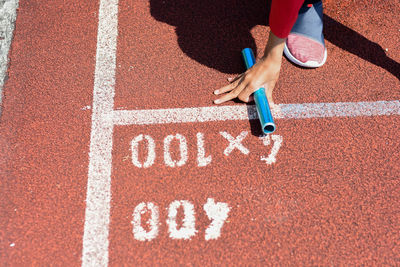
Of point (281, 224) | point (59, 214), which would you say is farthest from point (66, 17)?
point (281, 224)

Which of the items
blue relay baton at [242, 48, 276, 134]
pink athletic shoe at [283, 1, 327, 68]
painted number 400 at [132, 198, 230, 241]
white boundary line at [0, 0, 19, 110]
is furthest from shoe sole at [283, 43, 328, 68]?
white boundary line at [0, 0, 19, 110]

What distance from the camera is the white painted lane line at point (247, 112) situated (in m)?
2.57

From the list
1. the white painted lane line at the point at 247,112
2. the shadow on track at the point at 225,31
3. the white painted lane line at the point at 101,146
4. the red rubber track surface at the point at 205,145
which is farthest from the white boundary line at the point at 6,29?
the shadow on track at the point at 225,31

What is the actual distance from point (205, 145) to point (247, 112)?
45 cm

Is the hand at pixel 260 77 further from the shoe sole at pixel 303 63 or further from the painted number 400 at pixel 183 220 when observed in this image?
the painted number 400 at pixel 183 220

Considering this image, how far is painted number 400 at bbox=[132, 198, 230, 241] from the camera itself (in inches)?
85.0

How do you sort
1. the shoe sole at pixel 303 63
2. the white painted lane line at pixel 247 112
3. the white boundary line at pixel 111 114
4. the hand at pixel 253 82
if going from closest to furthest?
1. the white boundary line at pixel 111 114
2. the hand at pixel 253 82
3. the white painted lane line at pixel 247 112
4. the shoe sole at pixel 303 63

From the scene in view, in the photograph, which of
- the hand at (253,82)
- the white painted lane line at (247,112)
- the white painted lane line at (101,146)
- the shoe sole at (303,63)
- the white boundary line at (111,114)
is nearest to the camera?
the white painted lane line at (101,146)

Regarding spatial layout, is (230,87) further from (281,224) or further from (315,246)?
(315,246)

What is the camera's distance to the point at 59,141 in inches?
97.5

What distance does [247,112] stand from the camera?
262 centimetres

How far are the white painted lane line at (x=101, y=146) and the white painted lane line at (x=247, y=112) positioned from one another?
15cm

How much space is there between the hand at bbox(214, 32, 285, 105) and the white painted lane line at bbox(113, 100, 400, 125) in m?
0.10

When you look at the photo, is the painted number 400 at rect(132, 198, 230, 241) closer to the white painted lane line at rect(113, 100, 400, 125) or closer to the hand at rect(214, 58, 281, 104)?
the white painted lane line at rect(113, 100, 400, 125)
